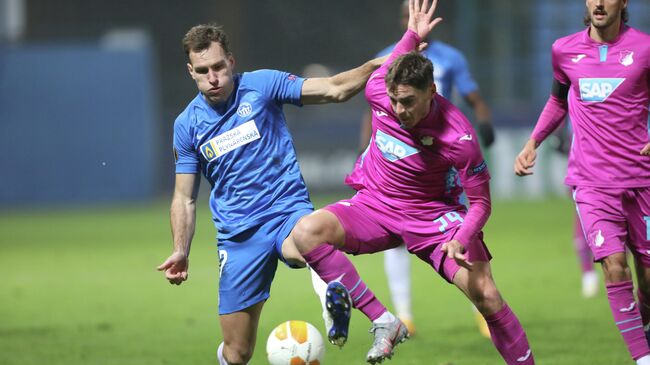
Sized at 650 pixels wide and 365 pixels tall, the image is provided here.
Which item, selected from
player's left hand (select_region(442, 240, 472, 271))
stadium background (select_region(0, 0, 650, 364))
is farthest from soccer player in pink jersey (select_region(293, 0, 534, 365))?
stadium background (select_region(0, 0, 650, 364))

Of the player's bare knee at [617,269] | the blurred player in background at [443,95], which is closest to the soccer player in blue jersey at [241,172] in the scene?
the player's bare knee at [617,269]

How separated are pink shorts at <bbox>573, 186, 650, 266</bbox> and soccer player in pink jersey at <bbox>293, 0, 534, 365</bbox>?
0.74m

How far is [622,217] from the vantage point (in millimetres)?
6273

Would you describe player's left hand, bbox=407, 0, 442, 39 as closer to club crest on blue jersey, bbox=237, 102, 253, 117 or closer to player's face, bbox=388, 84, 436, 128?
player's face, bbox=388, 84, 436, 128

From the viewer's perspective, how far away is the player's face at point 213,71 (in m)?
6.15

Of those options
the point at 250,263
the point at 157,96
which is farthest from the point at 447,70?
the point at 157,96

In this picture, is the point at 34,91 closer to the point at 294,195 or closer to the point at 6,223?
the point at 6,223

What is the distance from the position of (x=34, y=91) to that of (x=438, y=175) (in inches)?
710

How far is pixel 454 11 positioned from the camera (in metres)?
22.3

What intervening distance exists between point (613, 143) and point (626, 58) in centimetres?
49

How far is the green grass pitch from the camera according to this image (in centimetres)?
778

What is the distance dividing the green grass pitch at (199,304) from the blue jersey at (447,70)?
6.21 ft

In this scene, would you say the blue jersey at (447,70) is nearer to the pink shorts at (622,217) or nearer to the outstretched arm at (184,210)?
the pink shorts at (622,217)

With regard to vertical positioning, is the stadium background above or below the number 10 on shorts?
below
